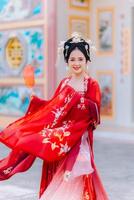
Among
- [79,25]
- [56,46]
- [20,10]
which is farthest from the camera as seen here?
[20,10]

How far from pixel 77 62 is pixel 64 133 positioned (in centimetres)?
59

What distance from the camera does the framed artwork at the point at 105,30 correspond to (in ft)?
42.6

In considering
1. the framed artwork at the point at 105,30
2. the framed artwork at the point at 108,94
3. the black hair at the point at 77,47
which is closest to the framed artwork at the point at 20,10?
the framed artwork at the point at 105,30

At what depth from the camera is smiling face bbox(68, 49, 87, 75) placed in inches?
199

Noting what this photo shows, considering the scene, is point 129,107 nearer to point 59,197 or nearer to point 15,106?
point 15,106

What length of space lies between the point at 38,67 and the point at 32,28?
806 millimetres

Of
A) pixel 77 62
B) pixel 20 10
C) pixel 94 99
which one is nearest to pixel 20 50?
pixel 20 10

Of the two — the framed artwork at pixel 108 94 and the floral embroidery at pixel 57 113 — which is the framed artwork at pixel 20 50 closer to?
the framed artwork at pixel 108 94

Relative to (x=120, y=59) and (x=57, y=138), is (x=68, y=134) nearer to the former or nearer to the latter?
(x=57, y=138)

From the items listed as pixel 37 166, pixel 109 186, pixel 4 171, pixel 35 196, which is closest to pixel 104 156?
pixel 37 166

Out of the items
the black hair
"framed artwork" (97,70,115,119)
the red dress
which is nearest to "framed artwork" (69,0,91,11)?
"framed artwork" (97,70,115,119)

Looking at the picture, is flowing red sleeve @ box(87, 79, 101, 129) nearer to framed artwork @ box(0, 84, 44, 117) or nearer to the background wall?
the background wall

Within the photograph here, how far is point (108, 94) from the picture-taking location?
13031 mm

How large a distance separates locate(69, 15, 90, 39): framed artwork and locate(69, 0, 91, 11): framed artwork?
20 centimetres
